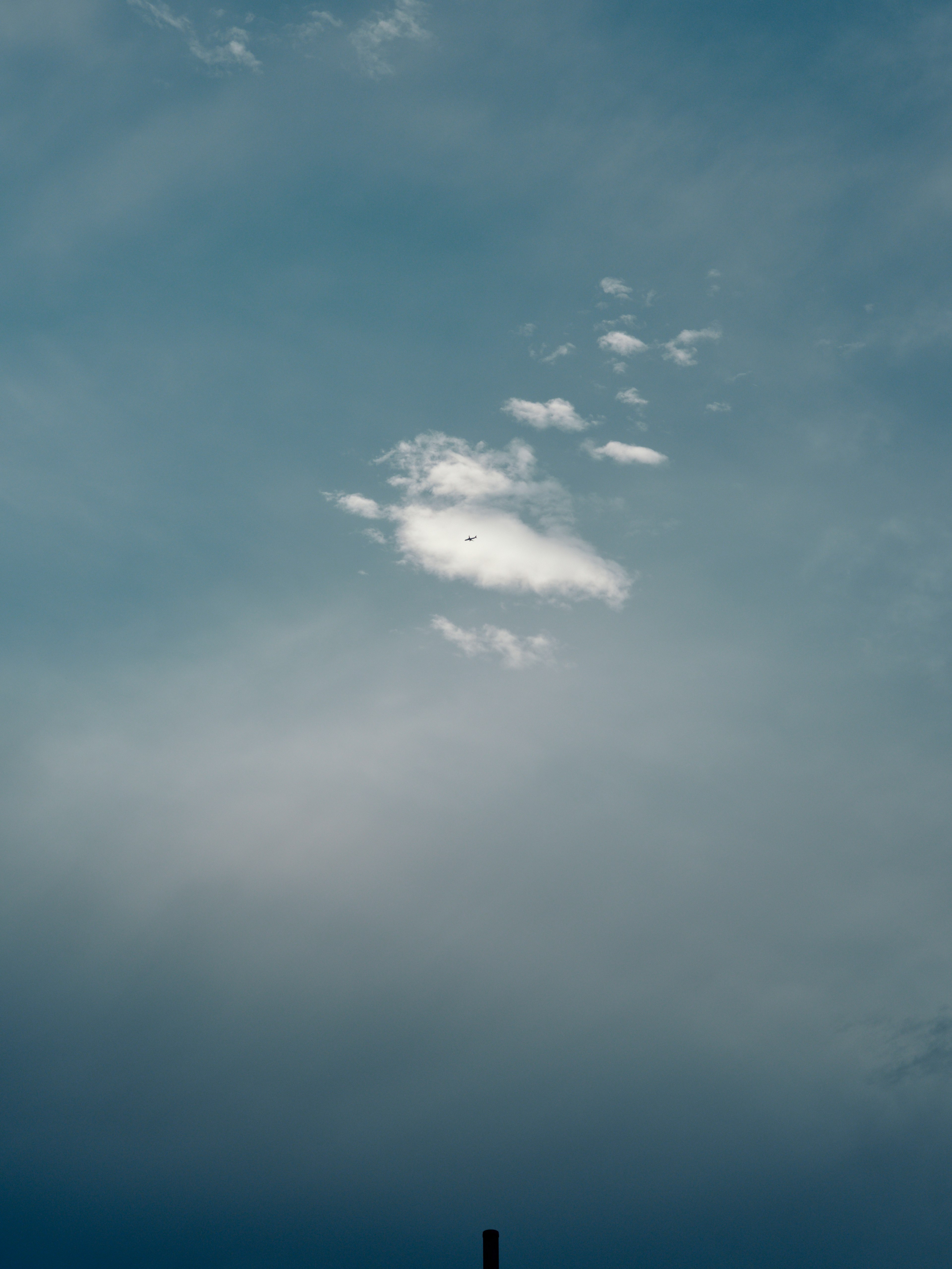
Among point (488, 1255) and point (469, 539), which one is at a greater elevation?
point (469, 539)

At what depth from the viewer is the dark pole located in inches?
2502

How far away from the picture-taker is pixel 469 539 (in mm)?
107500

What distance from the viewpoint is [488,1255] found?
210ft

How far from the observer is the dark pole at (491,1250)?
63562mm

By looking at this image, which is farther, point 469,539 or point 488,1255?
point 469,539

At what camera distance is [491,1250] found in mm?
63844

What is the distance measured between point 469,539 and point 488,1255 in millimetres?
76543
